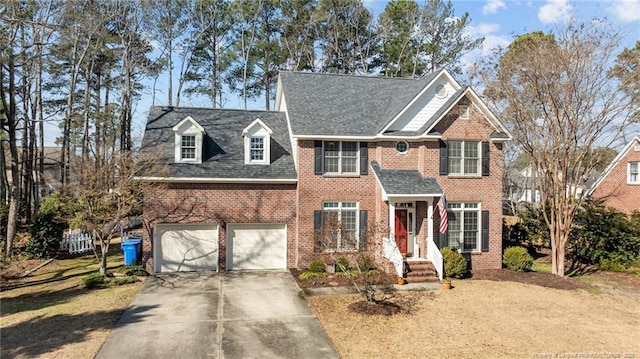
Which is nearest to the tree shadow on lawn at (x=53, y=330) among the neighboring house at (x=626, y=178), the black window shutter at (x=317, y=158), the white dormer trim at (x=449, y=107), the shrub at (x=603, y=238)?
the black window shutter at (x=317, y=158)

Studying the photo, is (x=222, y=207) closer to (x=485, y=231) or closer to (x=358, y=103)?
(x=358, y=103)

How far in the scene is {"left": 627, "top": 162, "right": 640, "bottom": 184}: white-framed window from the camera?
27828 millimetres

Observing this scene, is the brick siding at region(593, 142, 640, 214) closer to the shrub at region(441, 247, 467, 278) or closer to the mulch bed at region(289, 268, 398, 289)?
the shrub at region(441, 247, 467, 278)

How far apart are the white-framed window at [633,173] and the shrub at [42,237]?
3694 centimetres

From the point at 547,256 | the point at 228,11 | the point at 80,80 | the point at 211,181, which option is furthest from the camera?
the point at 228,11

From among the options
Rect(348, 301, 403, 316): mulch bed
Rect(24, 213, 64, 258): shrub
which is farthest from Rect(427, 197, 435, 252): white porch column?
Rect(24, 213, 64, 258): shrub

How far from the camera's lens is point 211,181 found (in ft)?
55.8

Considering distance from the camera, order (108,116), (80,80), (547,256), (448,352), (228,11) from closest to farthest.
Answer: (448,352)
(547,256)
(108,116)
(80,80)
(228,11)

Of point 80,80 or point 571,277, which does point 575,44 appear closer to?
point 571,277

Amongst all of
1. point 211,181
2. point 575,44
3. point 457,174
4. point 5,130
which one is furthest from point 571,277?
point 5,130

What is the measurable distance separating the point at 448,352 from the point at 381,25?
1313 inches

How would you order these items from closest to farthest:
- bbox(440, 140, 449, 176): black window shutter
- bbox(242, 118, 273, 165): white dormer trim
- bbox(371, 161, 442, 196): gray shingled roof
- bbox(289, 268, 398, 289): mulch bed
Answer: bbox(289, 268, 398, 289): mulch bed → bbox(371, 161, 442, 196): gray shingled roof → bbox(440, 140, 449, 176): black window shutter → bbox(242, 118, 273, 165): white dormer trim

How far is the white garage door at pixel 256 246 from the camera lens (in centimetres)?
1761

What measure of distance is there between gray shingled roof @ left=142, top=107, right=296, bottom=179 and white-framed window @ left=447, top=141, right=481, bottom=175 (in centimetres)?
733
